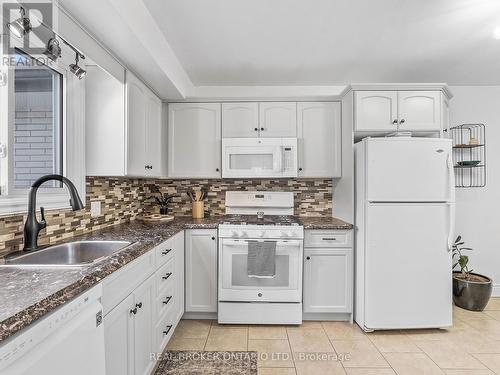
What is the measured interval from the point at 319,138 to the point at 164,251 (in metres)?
1.87

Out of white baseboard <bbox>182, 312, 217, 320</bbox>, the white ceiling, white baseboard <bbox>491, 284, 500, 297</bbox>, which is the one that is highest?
the white ceiling

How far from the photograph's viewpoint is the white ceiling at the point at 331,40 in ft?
5.93

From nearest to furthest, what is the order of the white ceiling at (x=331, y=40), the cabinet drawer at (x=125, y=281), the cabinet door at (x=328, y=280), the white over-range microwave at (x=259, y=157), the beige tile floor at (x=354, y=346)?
the cabinet drawer at (x=125, y=281)
the white ceiling at (x=331, y=40)
the beige tile floor at (x=354, y=346)
the cabinet door at (x=328, y=280)
the white over-range microwave at (x=259, y=157)

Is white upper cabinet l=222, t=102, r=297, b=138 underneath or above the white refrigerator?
above

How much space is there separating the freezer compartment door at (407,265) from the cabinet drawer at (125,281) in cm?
175

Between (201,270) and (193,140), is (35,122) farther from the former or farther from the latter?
(201,270)

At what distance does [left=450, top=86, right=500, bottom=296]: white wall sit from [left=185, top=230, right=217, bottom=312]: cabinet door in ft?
9.03

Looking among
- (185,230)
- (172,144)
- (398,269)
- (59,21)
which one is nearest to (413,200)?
(398,269)

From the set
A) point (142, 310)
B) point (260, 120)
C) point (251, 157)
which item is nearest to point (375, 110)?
point (260, 120)

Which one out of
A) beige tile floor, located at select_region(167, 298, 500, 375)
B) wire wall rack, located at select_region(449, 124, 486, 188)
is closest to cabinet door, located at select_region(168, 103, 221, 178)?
beige tile floor, located at select_region(167, 298, 500, 375)

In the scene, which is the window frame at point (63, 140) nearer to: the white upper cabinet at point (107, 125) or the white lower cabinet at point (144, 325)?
the white upper cabinet at point (107, 125)

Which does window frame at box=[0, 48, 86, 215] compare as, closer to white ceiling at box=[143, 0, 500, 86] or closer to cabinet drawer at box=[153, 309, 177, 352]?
white ceiling at box=[143, 0, 500, 86]

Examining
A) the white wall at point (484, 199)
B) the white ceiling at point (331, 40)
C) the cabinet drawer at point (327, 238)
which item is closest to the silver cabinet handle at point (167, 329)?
the cabinet drawer at point (327, 238)

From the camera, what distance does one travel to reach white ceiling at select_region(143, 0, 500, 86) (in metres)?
1.81
